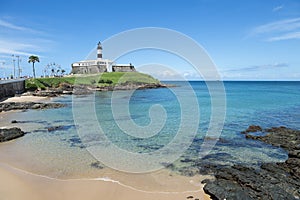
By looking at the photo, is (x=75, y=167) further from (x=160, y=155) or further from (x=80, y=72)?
(x=80, y=72)

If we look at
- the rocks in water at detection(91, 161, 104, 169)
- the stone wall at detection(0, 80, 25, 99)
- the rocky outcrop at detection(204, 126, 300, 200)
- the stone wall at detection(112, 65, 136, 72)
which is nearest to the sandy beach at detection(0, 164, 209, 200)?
the rocky outcrop at detection(204, 126, 300, 200)

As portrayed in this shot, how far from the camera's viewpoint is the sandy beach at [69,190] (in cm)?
902

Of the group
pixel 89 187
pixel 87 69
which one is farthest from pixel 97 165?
pixel 87 69

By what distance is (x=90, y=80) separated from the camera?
257 feet

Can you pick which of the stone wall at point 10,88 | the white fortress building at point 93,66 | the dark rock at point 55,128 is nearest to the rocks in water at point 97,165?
the dark rock at point 55,128

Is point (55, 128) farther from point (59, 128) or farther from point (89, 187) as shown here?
point (89, 187)

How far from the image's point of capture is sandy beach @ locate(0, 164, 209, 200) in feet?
29.6

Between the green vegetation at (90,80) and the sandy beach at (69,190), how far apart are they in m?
56.2

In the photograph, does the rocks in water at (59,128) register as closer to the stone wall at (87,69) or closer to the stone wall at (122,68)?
the stone wall at (87,69)

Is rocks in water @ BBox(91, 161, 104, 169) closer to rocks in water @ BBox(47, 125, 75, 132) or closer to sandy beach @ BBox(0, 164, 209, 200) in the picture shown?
sandy beach @ BBox(0, 164, 209, 200)

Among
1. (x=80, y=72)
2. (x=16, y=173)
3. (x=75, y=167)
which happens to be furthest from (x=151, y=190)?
(x=80, y=72)

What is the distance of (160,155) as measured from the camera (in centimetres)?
1446

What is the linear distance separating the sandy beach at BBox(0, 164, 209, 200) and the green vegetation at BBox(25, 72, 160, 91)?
184 ft

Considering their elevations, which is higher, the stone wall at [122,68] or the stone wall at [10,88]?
the stone wall at [122,68]
